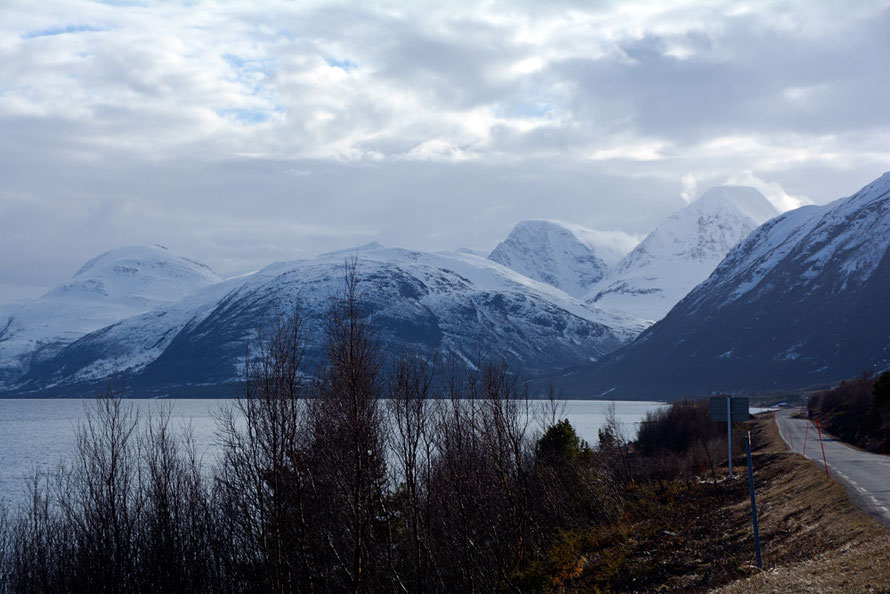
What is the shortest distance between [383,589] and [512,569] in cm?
601

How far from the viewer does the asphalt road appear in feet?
96.2

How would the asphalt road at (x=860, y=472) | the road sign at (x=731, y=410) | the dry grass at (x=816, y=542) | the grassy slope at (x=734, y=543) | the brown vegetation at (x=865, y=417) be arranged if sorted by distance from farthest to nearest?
the brown vegetation at (x=865, y=417), the road sign at (x=731, y=410), the asphalt road at (x=860, y=472), the grassy slope at (x=734, y=543), the dry grass at (x=816, y=542)

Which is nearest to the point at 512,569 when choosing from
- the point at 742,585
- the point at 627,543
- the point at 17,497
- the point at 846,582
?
the point at 627,543

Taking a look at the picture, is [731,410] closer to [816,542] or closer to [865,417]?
[816,542]

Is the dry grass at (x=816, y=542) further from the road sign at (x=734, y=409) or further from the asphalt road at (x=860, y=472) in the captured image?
the road sign at (x=734, y=409)

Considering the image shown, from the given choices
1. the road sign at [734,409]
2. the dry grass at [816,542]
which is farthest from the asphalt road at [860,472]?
the road sign at [734,409]

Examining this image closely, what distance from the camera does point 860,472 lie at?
39656 millimetres

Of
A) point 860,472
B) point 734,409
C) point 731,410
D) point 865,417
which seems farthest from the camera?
point 865,417

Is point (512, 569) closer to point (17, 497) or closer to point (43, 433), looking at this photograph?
point (17, 497)

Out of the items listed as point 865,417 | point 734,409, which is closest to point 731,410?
point 734,409

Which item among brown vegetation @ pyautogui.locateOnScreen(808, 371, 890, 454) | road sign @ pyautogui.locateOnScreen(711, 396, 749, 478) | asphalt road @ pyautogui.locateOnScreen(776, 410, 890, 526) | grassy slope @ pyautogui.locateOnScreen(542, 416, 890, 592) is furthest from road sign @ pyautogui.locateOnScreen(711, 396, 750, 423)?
brown vegetation @ pyautogui.locateOnScreen(808, 371, 890, 454)

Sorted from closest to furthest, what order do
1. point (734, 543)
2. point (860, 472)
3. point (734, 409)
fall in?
point (734, 543)
point (734, 409)
point (860, 472)

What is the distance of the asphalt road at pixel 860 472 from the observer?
29.3 meters

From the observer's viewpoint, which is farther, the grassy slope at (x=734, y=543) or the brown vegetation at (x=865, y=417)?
the brown vegetation at (x=865, y=417)
